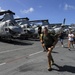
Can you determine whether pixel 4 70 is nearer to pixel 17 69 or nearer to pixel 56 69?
pixel 17 69

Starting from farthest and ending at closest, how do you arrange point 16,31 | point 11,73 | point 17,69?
point 16,31
point 17,69
point 11,73

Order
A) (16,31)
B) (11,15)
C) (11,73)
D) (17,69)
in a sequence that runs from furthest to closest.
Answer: (11,15), (16,31), (17,69), (11,73)

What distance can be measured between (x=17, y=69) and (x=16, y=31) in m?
16.4

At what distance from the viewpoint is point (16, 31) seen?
2575cm

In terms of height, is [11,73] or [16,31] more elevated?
[16,31]

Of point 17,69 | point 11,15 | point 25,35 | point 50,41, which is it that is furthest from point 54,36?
point 25,35

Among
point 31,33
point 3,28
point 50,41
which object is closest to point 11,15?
point 3,28

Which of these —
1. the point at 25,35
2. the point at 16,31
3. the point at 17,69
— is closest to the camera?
the point at 17,69

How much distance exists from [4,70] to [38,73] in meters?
1.60

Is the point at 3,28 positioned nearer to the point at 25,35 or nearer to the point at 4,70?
the point at 25,35

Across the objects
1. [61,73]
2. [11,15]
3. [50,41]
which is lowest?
[61,73]

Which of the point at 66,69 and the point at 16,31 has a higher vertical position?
the point at 16,31

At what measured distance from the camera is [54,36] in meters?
9.91

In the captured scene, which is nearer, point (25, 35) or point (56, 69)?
point (56, 69)
